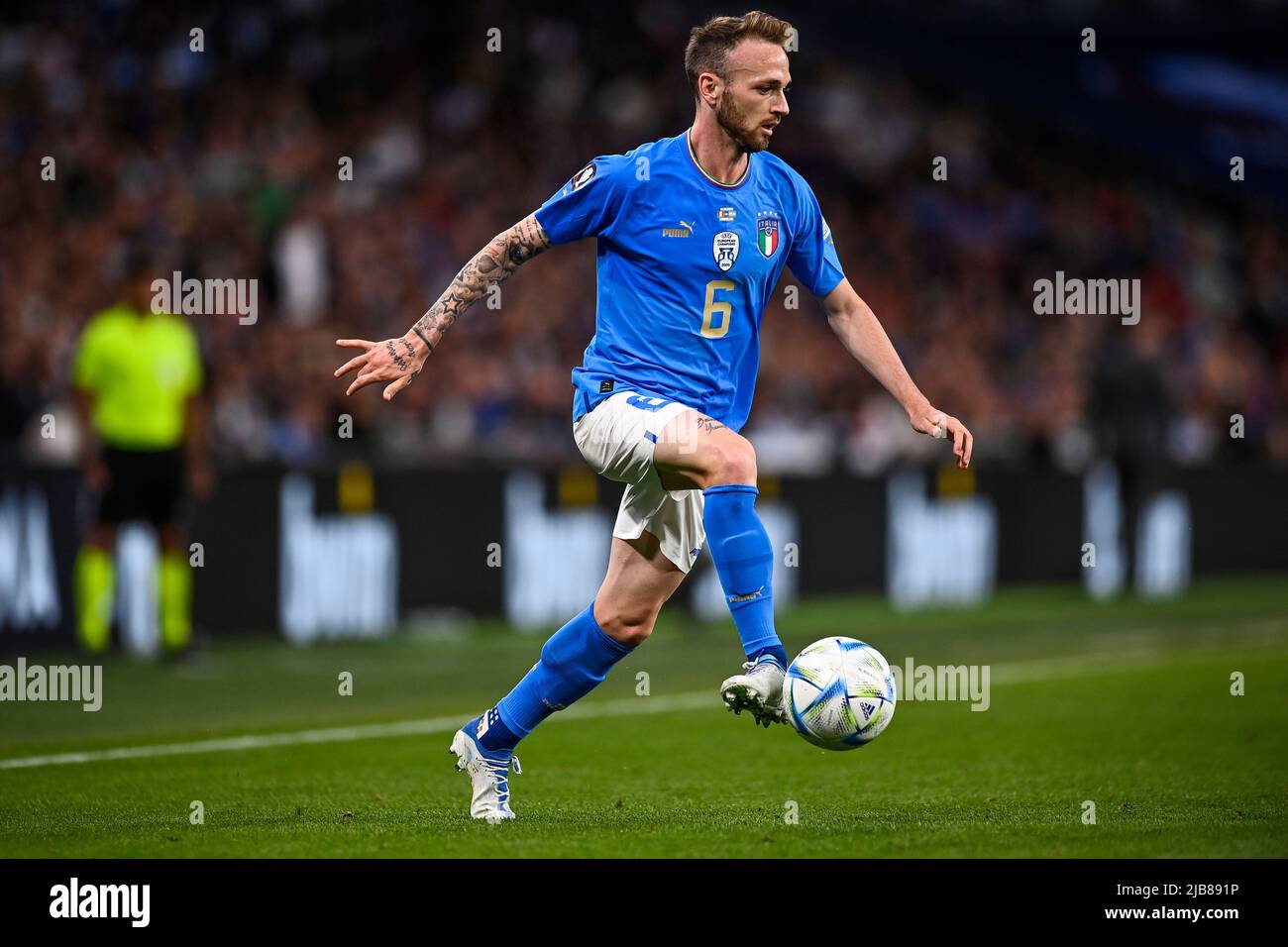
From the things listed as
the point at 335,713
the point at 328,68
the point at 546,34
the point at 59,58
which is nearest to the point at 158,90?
the point at 59,58

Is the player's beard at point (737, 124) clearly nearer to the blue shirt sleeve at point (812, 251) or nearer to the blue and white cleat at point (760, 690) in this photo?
the blue shirt sleeve at point (812, 251)

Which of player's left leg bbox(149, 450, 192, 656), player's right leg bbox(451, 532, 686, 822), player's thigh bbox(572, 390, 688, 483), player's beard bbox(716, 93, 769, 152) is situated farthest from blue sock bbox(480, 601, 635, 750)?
player's left leg bbox(149, 450, 192, 656)

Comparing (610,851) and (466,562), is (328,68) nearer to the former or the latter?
(466,562)

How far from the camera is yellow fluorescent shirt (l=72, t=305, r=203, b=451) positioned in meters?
11.2

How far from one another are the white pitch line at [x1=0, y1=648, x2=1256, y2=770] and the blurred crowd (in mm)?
3842

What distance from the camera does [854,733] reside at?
542 centimetres

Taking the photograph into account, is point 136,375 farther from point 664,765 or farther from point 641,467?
point 641,467

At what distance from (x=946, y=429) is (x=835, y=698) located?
3.06 feet

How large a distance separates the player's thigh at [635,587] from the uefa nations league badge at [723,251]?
0.85m

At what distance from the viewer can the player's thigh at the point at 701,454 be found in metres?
5.39

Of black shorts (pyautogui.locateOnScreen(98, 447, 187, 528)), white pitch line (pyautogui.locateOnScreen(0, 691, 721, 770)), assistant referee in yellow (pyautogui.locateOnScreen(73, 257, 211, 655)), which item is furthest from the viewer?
assistant referee in yellow (pyautogui.locateOnScreen(73, 257, 211, 655))

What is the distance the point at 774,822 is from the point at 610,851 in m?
0.75

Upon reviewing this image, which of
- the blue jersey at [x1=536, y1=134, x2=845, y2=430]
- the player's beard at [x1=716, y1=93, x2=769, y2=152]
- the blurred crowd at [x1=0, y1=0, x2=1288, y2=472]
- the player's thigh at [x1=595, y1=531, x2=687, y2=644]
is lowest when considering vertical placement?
the player's thigh at [x1=595, y1=531, x2=687, y2=644]

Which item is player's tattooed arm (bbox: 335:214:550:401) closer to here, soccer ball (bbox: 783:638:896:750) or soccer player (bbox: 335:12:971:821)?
soccer player (bbox: 335:12:971:821)
